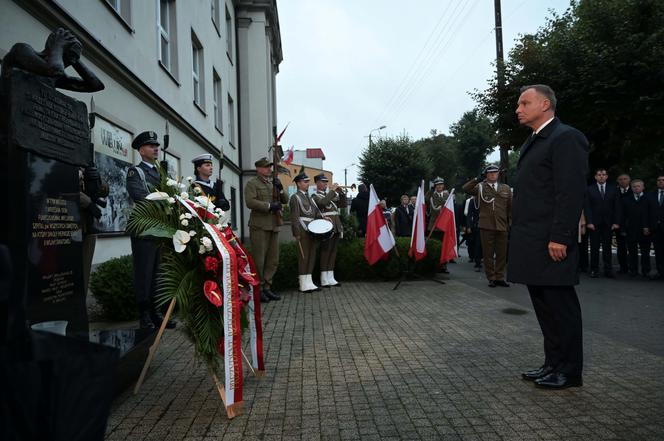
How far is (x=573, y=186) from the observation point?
3.58m

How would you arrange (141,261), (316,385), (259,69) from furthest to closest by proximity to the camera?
1. (259,69)
2. (141,261)
3. (316,385)

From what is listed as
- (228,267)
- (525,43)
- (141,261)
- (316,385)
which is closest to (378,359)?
(316,385)

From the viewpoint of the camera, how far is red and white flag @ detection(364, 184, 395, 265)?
9.51 metres

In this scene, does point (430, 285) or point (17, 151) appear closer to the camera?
point (17, 151)

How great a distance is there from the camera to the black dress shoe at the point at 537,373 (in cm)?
384

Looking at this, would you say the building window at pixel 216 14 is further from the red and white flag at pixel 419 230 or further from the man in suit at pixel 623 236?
the man in suit at pixel 623 236

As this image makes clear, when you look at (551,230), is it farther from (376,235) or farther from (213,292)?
(376,235)

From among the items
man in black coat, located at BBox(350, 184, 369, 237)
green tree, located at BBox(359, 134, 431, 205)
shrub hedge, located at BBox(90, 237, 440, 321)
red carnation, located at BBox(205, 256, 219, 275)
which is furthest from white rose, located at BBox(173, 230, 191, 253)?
green tree, located at BBox(359, 134, 431, 205)

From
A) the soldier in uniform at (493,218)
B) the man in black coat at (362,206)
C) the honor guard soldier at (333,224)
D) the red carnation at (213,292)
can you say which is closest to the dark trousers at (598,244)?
the soldier in uniform at (493,218)

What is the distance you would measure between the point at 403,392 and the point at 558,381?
3.77 feet

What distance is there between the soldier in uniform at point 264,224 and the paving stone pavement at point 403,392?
2252 millimetres

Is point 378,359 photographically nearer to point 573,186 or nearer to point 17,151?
point 573,186

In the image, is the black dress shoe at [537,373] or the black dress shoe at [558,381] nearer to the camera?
the black dress shoe at [558,381]

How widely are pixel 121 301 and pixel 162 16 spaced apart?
29.0ft
